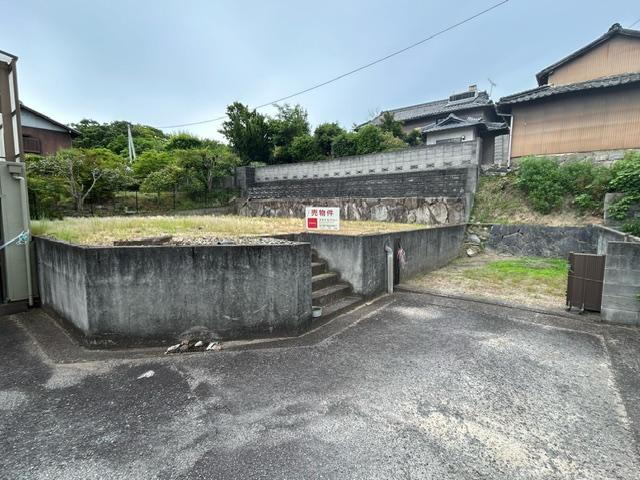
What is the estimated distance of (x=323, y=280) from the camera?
16.6 feet

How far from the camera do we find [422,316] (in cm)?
457

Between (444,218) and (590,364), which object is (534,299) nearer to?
(590,364)

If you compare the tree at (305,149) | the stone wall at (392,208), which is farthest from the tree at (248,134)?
the stone wall at (392,208)

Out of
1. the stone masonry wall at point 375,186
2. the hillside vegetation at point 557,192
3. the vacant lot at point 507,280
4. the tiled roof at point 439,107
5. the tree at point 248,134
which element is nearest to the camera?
the vacant lot at point 507,280

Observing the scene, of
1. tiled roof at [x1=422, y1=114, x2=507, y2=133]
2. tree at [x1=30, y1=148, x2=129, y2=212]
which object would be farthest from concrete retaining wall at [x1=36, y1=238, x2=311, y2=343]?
tiled roof at [x1=422, y1=114, x2=507, y2=133]

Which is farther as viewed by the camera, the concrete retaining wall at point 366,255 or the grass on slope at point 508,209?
the grass on slope at point 508,209

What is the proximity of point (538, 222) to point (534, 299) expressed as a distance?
199 inches

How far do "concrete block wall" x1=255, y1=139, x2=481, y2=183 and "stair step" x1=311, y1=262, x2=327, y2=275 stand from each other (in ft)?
26.1

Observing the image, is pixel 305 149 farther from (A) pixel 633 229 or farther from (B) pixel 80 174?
(A) pixel 633 229

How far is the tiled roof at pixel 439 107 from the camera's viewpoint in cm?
2089

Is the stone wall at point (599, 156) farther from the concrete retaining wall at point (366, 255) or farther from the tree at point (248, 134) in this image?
the tree at point (248, 134)

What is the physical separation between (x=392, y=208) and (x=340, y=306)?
24.2ft

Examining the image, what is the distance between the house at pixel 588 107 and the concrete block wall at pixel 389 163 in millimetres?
3777

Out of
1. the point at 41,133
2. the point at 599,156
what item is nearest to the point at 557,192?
the point at 599,156
